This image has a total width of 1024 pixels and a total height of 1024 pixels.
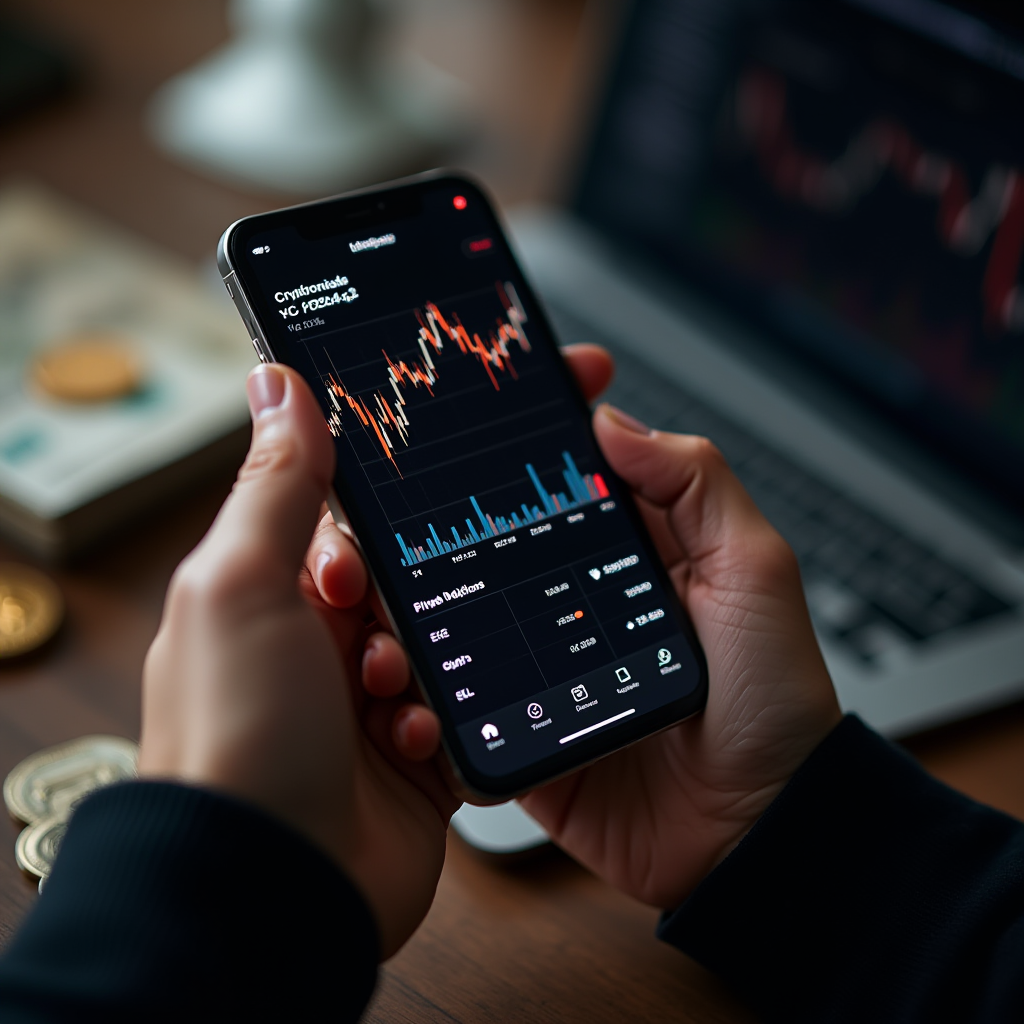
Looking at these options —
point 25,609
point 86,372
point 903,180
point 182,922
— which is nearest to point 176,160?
point 86,372

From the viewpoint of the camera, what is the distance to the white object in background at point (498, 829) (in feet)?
2.03

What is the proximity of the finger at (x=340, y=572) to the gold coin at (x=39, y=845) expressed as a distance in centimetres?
18

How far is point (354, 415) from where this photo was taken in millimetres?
575

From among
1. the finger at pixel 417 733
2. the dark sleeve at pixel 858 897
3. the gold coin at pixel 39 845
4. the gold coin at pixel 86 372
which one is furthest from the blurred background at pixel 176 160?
the dark sleeve at pixel 858 897

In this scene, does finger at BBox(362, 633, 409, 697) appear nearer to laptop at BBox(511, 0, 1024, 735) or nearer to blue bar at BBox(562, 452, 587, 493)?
blue bar at BBox(562, 452, 587, 493)

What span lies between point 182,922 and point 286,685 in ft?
0.32

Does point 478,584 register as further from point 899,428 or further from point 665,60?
point 665,60

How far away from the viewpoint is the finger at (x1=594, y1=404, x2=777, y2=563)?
2.08 feet

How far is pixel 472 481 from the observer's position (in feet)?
1.97

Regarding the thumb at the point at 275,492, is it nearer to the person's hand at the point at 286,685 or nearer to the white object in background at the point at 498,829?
the person's hand at the point at 286,685

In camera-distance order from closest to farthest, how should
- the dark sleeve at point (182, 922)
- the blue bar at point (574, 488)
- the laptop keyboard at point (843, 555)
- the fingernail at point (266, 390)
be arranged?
the dark sleeve at point (182, 922) < the fingernail at point (266, 390) < the blue bar at point (574, 488) < the laptop keyboard at point (843, 555)

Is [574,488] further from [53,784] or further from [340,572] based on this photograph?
[53,784]

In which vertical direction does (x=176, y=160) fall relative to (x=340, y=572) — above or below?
below

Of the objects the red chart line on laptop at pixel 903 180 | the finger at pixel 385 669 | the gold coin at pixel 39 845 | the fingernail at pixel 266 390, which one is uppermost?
the red chart line on laptop at pixel 903 180
